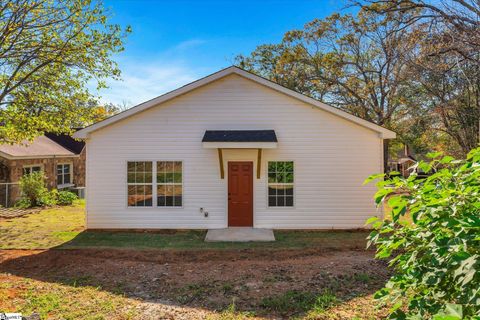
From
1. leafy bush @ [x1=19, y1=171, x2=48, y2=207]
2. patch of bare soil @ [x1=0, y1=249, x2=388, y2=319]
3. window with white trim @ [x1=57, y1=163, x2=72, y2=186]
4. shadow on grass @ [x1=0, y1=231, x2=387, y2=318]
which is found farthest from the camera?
window with white trim @ [x1=57, y1=163, x2=72, y2=186]

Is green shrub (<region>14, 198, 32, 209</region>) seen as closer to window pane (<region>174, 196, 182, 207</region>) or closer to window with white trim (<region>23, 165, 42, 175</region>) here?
window with white trim (<region>23, 165, 42, 175</region>)

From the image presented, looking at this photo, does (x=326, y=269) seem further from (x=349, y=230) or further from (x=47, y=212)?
(x=47, y=212)

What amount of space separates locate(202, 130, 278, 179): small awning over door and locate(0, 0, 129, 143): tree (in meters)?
5.95

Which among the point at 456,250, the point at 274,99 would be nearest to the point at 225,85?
the point at 274,99

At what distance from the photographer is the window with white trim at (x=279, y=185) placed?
10406 mm

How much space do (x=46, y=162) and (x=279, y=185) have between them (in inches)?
648

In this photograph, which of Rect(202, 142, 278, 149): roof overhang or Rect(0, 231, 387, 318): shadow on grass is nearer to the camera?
Rect(0, 231, 387, 318): shadow on grass

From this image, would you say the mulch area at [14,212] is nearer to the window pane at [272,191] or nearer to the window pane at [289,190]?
the window pane at [272,191]

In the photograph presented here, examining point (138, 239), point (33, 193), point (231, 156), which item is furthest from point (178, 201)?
point (33, 193)

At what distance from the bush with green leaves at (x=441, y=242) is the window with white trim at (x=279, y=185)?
8.26 meters

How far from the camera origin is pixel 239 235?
376 inches

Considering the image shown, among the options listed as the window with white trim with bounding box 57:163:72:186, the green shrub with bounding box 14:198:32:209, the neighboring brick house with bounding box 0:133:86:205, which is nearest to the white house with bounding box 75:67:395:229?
the neighboring brick house with bounding box 0:133:86:205

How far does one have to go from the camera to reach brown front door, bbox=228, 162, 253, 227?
10.4 metres

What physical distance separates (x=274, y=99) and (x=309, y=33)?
651 inches
